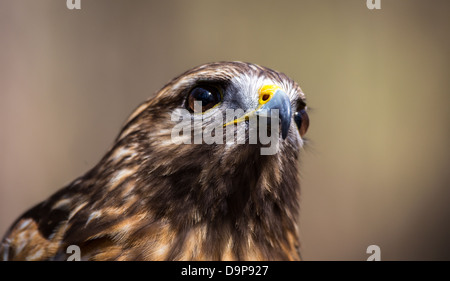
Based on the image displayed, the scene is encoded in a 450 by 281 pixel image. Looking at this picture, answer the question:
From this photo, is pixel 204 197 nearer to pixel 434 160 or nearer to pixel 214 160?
pixel 214 160

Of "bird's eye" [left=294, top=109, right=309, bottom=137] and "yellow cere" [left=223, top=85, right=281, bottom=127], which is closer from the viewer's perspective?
"yellow cere" [left=223, top=85, right=281, bottom=127]

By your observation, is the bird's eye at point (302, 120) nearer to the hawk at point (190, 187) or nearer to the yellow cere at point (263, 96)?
the hawk at point (190, 187)

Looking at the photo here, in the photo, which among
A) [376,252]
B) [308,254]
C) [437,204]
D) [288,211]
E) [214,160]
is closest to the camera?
[214,160]

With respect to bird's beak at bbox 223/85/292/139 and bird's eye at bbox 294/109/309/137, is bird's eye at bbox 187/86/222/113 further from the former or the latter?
bird's eye at bbox 294/109/309/137

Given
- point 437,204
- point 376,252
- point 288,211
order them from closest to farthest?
point 288,211 → point 376,252 → point 437,204

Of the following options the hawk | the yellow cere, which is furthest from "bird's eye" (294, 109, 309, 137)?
the yellow cere

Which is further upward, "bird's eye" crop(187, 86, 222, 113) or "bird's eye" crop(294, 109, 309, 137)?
"bird's eye" crop(187, 86, 222, 113)
